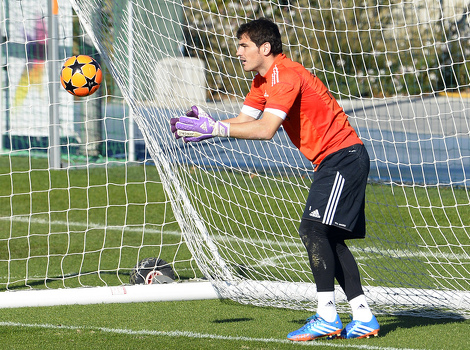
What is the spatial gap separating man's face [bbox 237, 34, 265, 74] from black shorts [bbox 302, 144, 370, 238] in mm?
708

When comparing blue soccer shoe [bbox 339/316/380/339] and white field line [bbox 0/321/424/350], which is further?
blue soccer shoe [bbox 339/316/380/339]

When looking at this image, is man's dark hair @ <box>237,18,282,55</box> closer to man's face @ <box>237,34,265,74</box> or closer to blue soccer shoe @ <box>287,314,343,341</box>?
man's face @ <box>237,34,265,74</box>

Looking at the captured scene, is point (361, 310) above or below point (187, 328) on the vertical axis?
above

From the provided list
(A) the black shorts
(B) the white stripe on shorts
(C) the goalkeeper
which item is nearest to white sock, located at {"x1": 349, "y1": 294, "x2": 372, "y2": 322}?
(C) the goalkeeper

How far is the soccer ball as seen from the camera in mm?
5785

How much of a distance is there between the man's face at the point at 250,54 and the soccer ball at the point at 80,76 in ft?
6.00

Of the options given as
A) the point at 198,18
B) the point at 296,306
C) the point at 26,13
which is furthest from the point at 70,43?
the point at 296,306

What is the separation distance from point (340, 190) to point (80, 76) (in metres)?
2.53

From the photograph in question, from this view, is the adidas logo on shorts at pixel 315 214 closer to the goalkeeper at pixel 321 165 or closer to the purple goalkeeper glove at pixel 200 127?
the goalkeeper at pixel 321 165

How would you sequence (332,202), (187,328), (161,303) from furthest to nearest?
(161,303) → (187,328) → (332,202)

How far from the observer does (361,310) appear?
173 inches

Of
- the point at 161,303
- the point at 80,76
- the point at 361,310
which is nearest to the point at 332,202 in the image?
the point at 361,310

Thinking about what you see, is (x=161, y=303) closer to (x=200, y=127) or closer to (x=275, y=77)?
(x=200, y=127)

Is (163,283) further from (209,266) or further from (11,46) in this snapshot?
(11,46)
